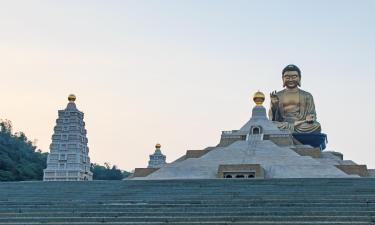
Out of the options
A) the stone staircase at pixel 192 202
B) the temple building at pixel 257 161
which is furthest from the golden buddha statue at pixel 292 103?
the stone staircase at pixel 192 202

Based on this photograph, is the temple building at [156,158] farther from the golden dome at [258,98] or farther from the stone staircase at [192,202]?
the stone staircase at [192,202]

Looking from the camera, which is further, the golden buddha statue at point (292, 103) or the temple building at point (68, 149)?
the golden buddha statue at point (292, 103)

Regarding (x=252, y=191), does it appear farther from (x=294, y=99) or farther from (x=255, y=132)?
(x=294, y=99)

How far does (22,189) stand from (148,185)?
3.41 m

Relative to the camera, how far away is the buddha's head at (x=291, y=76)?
3347 centimetres

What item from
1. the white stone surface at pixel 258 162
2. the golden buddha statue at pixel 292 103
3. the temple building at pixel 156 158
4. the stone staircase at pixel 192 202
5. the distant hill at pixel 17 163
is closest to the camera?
the stone staircase at pixel 192 202

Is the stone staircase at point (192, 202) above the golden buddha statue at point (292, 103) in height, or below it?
below

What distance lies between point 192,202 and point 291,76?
63.1 ft

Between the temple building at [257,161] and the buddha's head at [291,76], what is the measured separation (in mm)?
4430

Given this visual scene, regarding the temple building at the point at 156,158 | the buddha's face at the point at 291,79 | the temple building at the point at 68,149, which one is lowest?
the temple building at the point at 68,149

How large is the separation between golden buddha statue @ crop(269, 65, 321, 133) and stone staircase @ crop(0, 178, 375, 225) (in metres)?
15.2

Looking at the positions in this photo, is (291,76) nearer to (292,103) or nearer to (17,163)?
(292,103)

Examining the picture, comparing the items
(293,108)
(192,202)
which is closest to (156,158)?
(293,108)

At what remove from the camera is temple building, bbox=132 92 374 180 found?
2306 centimetres
